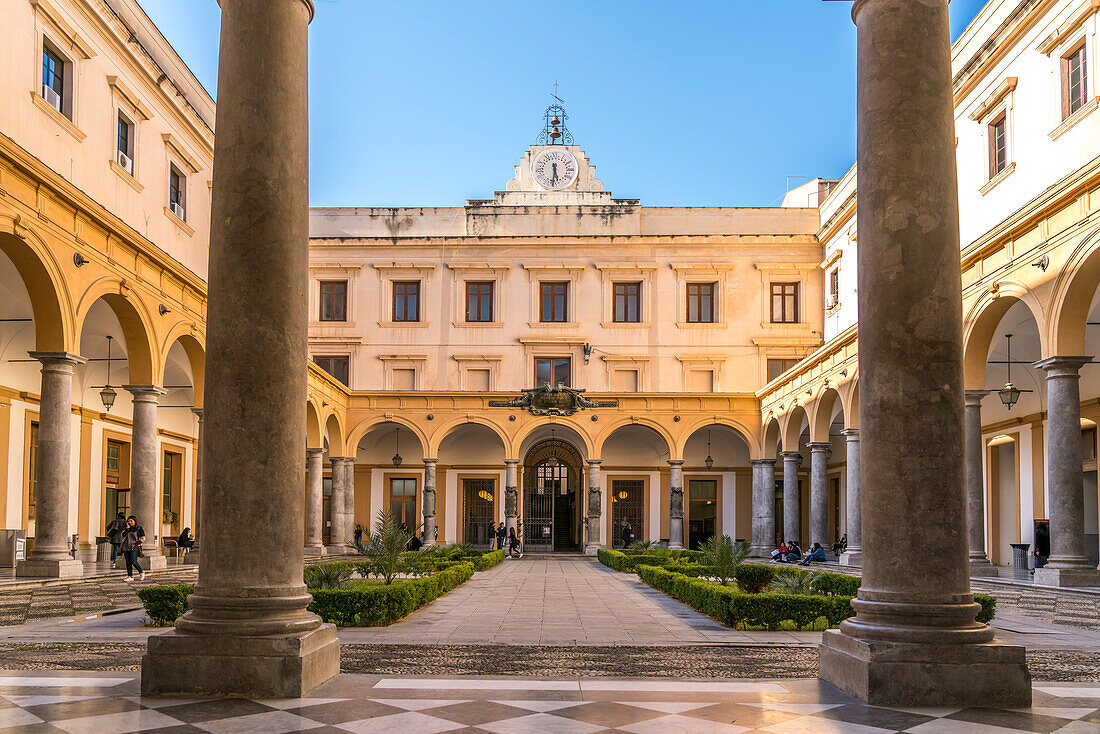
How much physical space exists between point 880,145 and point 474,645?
633 cm

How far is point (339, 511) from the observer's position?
36.5 m

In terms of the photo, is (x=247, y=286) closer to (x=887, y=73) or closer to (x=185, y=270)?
(x=887, y=73)

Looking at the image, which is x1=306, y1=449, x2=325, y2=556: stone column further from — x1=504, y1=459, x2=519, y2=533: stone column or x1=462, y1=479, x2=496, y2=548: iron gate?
x1=462, y1=479, x2=496, y2=548: iron gate

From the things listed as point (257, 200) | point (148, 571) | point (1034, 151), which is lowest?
point (148, 571)

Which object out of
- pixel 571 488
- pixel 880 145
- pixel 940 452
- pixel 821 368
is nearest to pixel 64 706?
pixel 940 452

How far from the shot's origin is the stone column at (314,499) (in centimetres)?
3372

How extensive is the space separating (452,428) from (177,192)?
15096 millimetres

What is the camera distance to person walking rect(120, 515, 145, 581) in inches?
771

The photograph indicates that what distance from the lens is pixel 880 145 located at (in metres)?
7.10

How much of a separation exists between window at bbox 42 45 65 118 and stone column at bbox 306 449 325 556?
49.7 feet

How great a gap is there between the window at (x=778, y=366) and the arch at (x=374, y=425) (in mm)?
13660

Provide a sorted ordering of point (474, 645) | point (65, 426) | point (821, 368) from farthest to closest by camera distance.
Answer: point (821, 368) → point (65, 426) → point (474, 645)

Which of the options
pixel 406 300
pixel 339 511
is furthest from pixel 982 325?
pixel 406 300

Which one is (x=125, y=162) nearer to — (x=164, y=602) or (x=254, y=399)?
(x=164, y=602)
